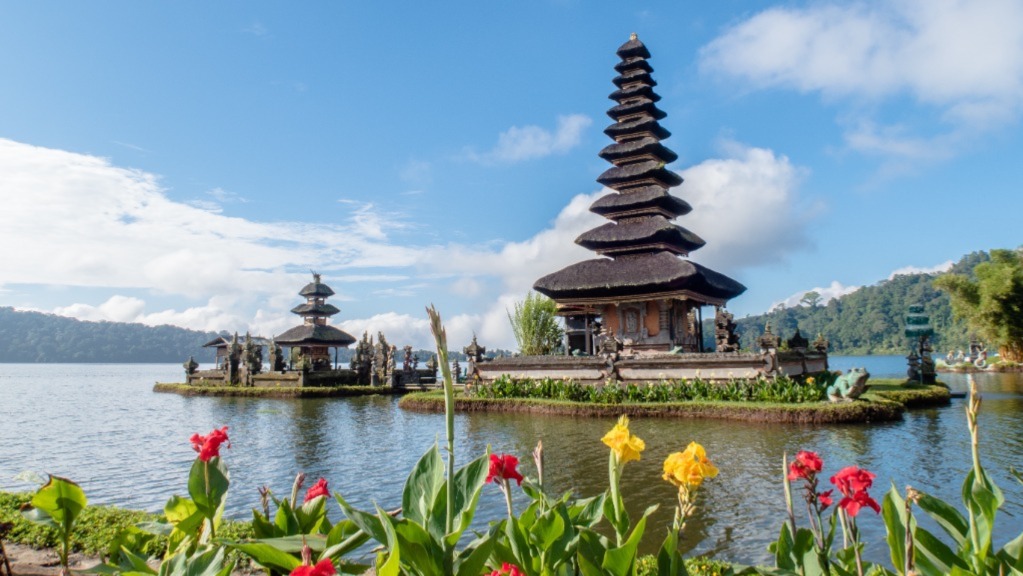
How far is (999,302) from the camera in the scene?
130ft

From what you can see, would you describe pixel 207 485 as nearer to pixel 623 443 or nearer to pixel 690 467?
pixel 623 443

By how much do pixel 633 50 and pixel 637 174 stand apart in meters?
7.90

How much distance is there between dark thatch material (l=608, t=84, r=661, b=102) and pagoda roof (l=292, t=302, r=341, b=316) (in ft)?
80.0

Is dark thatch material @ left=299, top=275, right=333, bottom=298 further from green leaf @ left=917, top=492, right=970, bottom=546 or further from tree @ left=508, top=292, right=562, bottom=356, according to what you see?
green leaf @ left=917, top=492, right=970, bottom=546

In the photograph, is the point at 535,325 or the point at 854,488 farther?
the point at 535,325

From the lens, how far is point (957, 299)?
44.5 meters

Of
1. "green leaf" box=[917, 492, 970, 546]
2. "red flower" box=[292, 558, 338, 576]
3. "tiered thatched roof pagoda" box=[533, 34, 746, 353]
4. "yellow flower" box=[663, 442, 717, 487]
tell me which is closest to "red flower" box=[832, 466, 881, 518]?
"green leaf" box=[917, 492, 970, 546]

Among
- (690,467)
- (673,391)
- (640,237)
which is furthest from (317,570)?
(640,237)

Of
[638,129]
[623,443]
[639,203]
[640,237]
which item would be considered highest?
[638,129]

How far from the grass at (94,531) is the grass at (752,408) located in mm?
13350

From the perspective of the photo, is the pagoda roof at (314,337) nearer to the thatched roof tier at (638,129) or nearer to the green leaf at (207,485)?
the thatched roof tier at (638,129)

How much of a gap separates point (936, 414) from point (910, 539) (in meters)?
19.0

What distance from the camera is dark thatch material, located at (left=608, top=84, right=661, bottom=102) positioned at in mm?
33031

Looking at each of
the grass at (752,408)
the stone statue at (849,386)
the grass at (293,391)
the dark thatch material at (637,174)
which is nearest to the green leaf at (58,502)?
the grass at (752,408)
